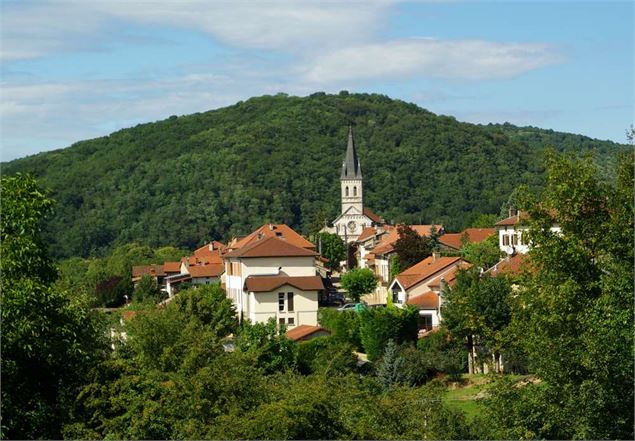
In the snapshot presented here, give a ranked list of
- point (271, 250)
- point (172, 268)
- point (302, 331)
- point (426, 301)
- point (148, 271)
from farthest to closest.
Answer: point (172, 268) < point (148, 271) < point (271, 250) < point (426, 301) < point (302, 331)

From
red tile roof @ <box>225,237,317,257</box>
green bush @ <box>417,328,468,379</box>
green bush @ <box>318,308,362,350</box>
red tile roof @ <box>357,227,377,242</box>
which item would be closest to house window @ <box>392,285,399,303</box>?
red tile roof @ <box>225,237,317,257</box>

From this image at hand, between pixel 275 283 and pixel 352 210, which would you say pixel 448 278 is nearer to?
pixel 275 283

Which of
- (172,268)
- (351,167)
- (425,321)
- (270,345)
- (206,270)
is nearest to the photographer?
(270,345)

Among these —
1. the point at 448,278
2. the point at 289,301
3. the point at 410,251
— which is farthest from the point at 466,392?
the point at 410,251

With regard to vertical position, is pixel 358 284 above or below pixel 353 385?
above

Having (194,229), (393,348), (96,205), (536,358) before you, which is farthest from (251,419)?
(96,205)

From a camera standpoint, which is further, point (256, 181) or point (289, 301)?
point (256, 181)

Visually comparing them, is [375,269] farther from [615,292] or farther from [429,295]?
[615,292]
